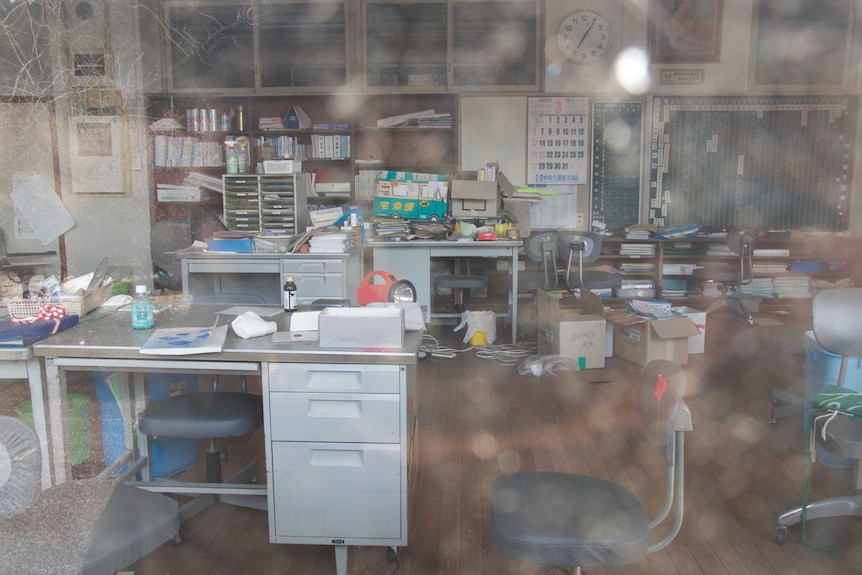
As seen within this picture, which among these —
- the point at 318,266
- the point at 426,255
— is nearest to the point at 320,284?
the point at 318,266

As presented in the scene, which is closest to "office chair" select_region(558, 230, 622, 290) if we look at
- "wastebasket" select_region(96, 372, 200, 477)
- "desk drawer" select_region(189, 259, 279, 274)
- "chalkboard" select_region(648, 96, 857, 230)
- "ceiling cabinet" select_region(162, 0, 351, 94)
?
"chalkboard" select_region(648, 96, 857, 230)

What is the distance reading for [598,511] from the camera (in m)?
1.65

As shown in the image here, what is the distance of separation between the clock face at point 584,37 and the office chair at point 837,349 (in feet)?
12.8

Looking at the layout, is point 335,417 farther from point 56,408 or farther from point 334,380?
point 56,408

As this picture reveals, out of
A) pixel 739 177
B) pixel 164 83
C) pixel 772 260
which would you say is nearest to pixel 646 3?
pixel 739 177

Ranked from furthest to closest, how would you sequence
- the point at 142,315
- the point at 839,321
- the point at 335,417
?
the point at 839,321, the point at 142,315, the point at 335,417

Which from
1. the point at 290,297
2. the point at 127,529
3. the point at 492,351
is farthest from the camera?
the point at 492,351

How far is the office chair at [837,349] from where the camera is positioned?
2.25m

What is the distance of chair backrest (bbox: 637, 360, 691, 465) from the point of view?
1507 millimetres

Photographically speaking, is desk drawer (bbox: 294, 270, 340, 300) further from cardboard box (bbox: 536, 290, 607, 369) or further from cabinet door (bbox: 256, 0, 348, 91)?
cabinet door (bbox: 256, 0, 348, 91)

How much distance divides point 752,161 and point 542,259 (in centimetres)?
239

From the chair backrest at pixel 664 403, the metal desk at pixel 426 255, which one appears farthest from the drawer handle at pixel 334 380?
the metal desk at pixel 426 255

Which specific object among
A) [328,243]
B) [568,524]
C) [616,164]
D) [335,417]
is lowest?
[568,524]

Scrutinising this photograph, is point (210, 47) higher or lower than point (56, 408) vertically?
higher
